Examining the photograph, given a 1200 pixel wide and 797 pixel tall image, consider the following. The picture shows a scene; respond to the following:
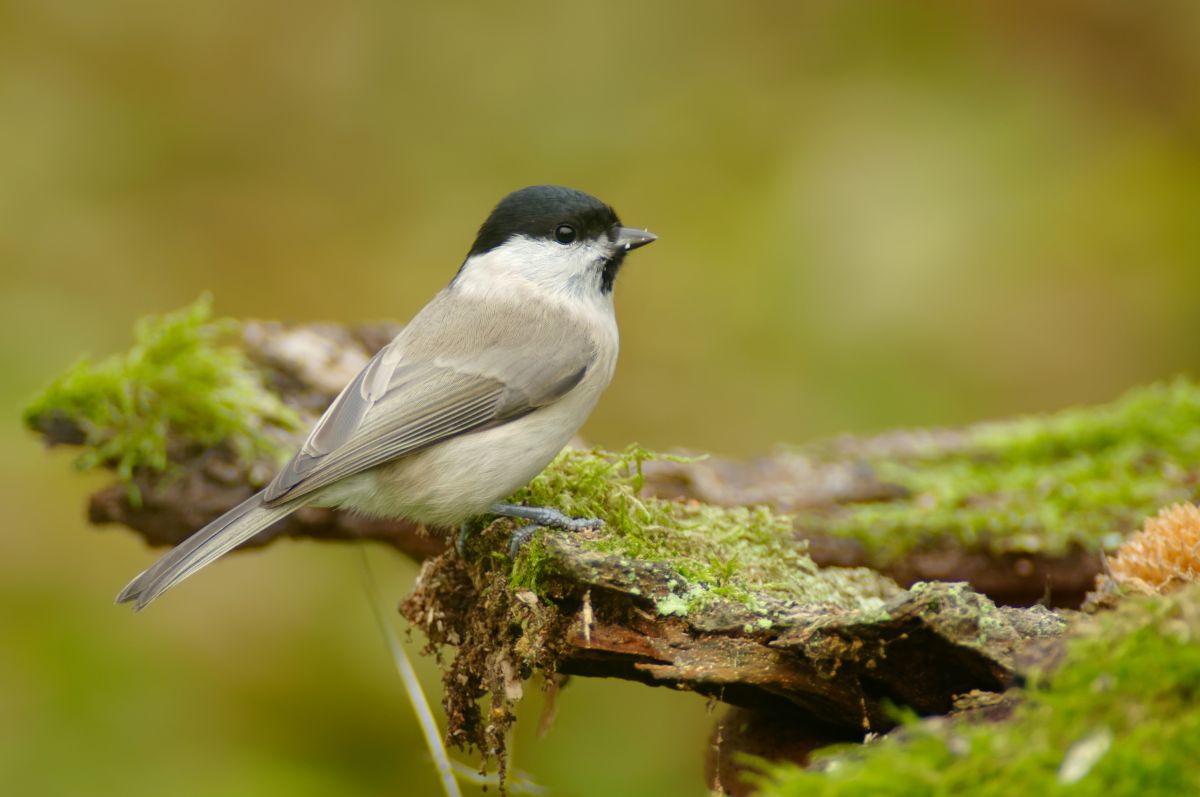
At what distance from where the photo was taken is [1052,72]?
7703 millimetres

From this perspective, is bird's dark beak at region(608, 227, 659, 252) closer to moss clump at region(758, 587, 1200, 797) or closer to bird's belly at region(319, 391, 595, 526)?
bird's belly at region(319, 391, 595, 526)

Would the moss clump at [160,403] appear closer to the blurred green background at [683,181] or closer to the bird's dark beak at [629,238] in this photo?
the bird's dark beak at [629,238]

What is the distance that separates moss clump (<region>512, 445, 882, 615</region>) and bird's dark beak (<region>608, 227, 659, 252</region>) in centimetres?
77

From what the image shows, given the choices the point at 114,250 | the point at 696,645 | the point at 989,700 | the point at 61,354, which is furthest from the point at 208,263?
the point at 989,700

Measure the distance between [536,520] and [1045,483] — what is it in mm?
2408

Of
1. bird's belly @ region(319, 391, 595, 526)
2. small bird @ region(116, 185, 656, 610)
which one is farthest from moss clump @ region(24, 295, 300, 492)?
bird's belly @ region(319, 391, 595, 526)

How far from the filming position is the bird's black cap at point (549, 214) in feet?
12.5

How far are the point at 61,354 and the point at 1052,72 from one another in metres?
6.83

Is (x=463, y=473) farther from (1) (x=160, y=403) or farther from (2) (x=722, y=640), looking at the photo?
(1) (x=160, y=403)

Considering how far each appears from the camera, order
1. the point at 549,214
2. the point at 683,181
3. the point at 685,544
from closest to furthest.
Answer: the point at 685,544, the point at 549,214, the point at 683,181

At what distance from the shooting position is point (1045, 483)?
14.4ft

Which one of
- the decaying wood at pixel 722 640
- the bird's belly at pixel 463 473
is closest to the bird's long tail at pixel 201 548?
the bird's belly at pixel 463 473

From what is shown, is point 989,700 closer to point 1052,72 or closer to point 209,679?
point 209,679

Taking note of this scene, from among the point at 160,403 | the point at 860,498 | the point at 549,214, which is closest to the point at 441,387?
the point at 549,214
